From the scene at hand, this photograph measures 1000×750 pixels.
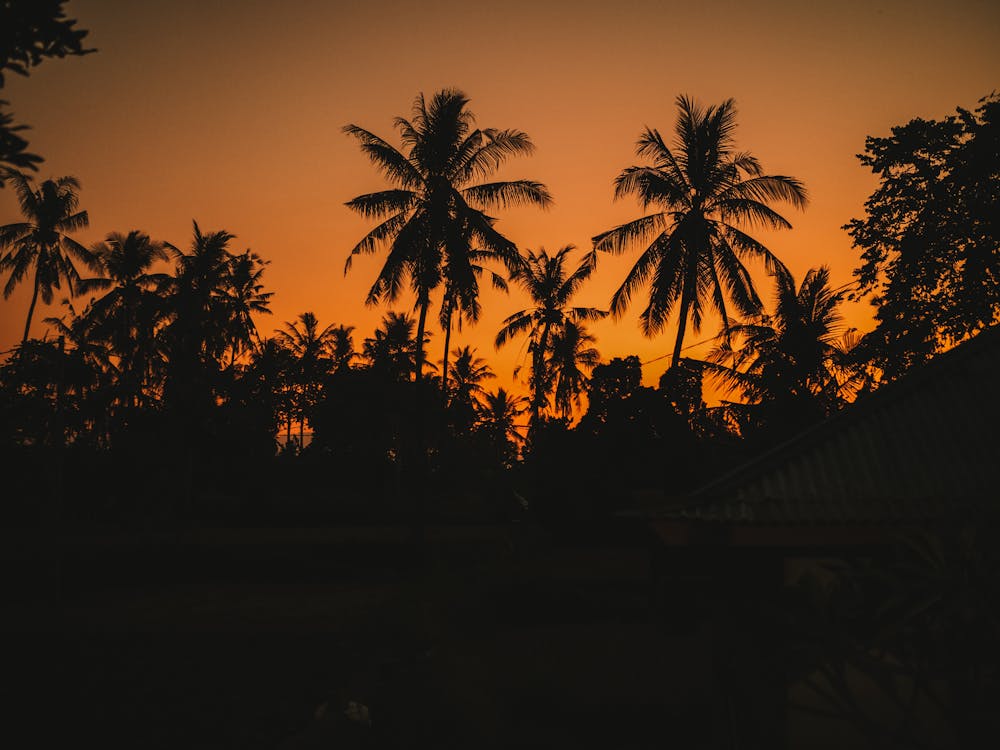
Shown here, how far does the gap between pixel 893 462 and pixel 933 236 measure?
10115 millimetres

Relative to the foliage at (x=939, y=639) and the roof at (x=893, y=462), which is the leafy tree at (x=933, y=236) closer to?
the roof at (x=893, y=462)

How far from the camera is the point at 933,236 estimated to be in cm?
1325

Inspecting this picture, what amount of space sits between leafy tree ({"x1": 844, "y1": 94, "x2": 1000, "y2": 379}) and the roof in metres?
7.62

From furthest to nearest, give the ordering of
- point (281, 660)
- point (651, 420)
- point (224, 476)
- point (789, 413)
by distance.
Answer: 1. point (224, 476)
2. point (651, 420)
3. point (789, 413)
4. point (281, 660)

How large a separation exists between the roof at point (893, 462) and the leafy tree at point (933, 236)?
7620 mm

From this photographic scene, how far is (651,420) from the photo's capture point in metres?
20.3

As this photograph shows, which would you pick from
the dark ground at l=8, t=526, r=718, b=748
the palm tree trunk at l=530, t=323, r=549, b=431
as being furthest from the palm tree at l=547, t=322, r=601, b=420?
the dark ground at l=8, t=526, r=718, b=748

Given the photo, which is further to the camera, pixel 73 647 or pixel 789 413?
pixel 789 413

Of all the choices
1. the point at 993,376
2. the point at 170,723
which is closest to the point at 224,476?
the point at 170,723

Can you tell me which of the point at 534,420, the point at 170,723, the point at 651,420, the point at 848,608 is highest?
the point at 534,420

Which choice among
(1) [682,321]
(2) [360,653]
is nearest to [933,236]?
(1) [682,321]

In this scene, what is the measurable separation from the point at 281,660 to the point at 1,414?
461 inches

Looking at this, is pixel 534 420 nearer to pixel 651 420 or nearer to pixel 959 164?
pixel 651 420

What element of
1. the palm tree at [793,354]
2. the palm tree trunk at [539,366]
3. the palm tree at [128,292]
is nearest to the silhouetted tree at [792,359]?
the palm tree at [793,354]
